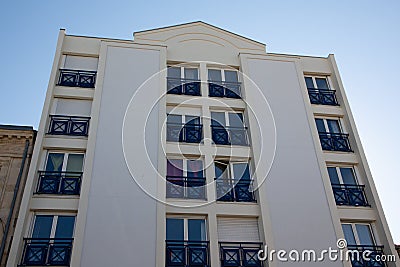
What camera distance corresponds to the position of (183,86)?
15469mm

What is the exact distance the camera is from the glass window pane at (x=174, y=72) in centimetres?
1592

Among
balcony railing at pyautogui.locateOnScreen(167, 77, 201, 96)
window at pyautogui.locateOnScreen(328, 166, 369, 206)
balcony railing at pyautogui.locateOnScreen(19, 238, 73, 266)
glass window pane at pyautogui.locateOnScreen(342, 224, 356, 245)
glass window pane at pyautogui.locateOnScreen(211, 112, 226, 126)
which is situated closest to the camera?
balcony railing at pyautogui.locateOnScreen(19, 238, 73, 266)

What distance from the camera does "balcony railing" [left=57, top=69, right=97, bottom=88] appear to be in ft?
48.8

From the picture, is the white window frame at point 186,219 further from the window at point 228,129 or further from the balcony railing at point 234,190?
the window at point 228,129

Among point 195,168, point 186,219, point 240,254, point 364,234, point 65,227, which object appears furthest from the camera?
point 195,168

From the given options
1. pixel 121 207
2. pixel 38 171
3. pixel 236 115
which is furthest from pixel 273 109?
pixel 38 171

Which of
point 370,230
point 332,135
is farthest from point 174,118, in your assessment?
point 370,230

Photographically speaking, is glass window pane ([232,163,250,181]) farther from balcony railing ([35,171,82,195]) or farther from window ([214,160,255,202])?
balcony railing ([35,171,82,195])

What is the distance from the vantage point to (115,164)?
41.3ft

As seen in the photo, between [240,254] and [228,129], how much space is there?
4.78m

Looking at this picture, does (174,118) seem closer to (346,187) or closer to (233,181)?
(233,181)

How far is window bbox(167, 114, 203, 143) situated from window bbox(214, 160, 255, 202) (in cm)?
128

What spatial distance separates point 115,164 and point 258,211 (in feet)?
16.3

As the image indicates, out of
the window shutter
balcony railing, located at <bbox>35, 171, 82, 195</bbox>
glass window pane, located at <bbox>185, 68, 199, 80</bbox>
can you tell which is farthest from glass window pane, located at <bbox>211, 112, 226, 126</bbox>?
balcony railing, located at <bbox>35, 171, 82, 195</bbox>
